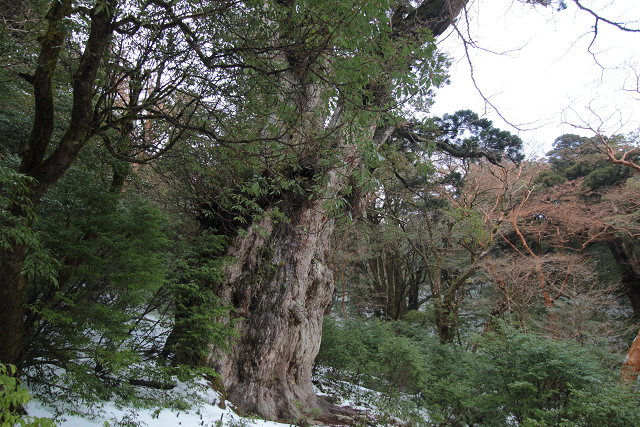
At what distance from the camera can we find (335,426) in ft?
17.0

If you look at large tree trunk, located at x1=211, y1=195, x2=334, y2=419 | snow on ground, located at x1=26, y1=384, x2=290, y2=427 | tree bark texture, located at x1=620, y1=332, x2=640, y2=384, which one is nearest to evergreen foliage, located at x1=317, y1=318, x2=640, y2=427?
tree bark texture, located at x1=620, y1=332, x2=640, y2=384

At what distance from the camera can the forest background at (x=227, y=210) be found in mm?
2445

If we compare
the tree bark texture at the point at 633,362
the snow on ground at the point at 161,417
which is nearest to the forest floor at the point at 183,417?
the snow on ground at the point at 161,417

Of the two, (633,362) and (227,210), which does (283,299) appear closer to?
(227,210)

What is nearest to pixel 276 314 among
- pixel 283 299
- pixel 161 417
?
pixel 283 299

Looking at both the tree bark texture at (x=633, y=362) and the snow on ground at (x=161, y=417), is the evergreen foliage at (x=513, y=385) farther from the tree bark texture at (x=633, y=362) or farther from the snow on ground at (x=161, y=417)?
the snow on ground at (x=161, y=417)

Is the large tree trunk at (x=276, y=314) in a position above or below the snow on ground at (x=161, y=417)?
above

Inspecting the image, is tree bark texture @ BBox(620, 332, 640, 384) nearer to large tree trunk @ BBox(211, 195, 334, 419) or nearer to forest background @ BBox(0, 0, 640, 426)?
forest background @ BBox(0, 0, 640, 426)

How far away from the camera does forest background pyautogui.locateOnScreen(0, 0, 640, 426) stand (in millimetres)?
2445

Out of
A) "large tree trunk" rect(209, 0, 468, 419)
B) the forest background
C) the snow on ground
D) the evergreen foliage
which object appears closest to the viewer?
the forest background

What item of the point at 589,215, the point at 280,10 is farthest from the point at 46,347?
the point at 589,215

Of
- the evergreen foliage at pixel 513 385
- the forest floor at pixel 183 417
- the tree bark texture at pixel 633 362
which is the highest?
the tree bark texture at pixel 633 362

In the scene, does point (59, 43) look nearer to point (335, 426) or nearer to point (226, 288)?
point (226, 288)

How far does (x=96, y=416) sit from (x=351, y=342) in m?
5.96
